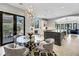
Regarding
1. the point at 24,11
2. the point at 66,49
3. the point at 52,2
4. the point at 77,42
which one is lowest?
the point at 66,49

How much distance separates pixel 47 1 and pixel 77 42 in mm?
1236

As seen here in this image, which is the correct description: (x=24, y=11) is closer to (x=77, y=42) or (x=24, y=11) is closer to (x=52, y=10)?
(x=52, y=10)

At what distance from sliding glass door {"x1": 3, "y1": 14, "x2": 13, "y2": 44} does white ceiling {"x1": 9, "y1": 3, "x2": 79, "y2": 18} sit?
1.17ft

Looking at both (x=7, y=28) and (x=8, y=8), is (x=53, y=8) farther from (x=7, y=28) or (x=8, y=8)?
(x=7, y=28)

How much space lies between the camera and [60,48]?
298 cm

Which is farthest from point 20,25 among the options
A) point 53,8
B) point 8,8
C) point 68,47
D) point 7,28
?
point 68,47

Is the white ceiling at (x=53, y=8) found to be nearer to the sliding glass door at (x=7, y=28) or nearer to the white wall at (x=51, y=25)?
the white wall at (x=51, y=25)

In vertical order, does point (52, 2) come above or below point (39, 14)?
above

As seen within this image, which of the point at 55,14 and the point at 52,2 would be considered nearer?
the point at 52,2

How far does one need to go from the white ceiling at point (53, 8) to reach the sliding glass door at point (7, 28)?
1.17 feet

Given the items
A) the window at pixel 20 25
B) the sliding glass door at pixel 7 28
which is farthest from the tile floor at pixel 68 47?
the window at pixel 20 25

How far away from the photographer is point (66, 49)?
→ 2.94 metres

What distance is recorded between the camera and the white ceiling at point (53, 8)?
2.81 m

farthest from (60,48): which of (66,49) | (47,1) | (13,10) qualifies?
(13,10)
